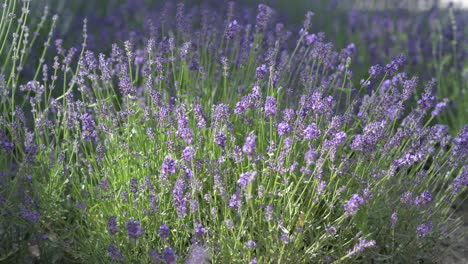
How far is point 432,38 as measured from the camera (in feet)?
18.8

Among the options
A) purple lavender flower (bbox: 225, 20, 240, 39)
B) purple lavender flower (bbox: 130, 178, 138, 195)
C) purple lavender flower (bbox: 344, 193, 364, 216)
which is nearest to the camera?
purple lavender flower (bbox: 344, 193, 364, 216)

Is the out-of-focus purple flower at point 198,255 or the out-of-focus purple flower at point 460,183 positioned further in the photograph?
the out-of-focus purple flower at point 460,183

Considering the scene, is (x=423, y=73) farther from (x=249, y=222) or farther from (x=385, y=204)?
(x=249, y=222)

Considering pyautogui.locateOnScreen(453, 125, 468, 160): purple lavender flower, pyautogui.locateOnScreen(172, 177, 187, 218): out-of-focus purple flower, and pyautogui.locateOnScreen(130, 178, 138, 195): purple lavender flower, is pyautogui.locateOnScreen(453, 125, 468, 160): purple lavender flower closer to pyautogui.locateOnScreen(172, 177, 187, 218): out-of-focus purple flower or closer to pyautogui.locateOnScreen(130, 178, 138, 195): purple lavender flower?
pyautogui.locateOnScreen(172, 177, 187, 218): out-of-focus purple flower

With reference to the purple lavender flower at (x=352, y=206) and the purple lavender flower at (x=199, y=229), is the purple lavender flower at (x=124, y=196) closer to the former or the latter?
the purple lavender flower at (x=199, y=229)

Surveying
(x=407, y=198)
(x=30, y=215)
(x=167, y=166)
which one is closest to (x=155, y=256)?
(x=167, y=166)

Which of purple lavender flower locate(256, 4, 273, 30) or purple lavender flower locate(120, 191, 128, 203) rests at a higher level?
purple lavender flower locate(256, 4, 273, 30)

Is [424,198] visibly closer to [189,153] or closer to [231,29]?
[189,153]

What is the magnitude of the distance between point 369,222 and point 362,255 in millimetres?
189

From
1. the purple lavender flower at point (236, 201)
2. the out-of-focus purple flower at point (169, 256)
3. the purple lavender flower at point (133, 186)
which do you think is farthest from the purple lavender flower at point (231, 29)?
the out-of-focus purple flower at point (169, 256)

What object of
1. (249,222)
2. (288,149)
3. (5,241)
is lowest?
(5,241)

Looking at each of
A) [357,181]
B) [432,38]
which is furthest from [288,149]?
[432,38]

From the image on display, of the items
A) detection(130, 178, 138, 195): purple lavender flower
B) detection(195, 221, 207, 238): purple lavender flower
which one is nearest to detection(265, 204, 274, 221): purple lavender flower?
detection(195, 221, 207, 238): purple lavender flower

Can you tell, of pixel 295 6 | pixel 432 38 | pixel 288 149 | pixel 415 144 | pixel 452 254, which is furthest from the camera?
pixel 295 6
